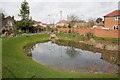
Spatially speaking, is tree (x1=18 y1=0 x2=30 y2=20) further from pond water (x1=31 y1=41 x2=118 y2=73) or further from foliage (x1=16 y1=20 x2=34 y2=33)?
pond water (x1=31 y1=41 x2=118 y2=73)

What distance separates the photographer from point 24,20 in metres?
60.2

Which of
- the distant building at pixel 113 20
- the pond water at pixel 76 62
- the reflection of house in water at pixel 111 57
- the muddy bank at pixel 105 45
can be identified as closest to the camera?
the pond water at pixel 76 62

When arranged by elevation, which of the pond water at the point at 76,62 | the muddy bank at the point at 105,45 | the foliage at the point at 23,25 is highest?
the foliage at the point at 23,25

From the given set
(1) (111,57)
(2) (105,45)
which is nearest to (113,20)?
(2) (105,45)

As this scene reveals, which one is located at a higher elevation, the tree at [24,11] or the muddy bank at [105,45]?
the tree at [24,11]

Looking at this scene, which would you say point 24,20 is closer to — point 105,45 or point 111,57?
point 105,45

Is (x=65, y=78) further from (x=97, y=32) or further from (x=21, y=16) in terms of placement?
(x=21, y=16)

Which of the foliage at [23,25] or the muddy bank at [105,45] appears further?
the foliage at [23,25]

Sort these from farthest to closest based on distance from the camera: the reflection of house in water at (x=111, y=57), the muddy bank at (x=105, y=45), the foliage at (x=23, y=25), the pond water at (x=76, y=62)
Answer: the foliage at (x=23, y=25) < the muddy bank at (x=105, y=45) < the reflection of house in water at (x=111, y=57) < the pond water at (x=76, y=62)

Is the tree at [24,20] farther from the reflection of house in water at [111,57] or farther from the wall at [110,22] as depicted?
the reflection of house in water at [111,57]

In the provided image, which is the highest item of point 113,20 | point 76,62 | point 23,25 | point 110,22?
point 113,20

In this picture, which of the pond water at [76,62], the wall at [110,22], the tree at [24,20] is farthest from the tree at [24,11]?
the pond water at [76,62]

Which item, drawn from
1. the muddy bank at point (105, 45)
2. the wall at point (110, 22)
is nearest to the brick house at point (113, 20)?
the wall at point (110, 22)

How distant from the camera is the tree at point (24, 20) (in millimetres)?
58050
